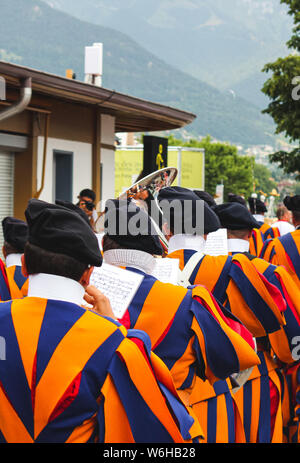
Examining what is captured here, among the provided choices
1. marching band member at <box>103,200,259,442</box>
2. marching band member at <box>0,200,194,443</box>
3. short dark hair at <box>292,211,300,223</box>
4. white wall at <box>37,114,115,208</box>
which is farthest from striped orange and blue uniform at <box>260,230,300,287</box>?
white wall at <box>37,114,115,208</box>

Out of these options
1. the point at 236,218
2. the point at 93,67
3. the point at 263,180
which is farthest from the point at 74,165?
the point at 263,180

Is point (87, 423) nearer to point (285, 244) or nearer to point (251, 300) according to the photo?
point (251, 300)

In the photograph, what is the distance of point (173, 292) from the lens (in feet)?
11.0

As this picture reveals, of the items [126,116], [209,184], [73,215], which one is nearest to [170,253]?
[73,215]

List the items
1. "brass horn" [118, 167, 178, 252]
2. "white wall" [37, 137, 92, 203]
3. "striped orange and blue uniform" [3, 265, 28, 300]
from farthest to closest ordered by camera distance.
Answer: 1. "white wall" [37, 137, 92, 203]
2. "brass horn" [118, 167, 178, 252]
3. "striped orange and blue uniform" [3, 265, 28, 300]

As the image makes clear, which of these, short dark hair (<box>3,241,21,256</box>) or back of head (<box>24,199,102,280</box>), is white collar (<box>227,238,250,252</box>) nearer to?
short dark hair (<box>3,241,21,256</box>)

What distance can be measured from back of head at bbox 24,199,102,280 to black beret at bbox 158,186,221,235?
6.38ft

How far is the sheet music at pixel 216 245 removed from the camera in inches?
190

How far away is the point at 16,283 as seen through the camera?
4652 millimetres

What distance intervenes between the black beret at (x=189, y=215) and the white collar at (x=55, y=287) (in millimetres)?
2011

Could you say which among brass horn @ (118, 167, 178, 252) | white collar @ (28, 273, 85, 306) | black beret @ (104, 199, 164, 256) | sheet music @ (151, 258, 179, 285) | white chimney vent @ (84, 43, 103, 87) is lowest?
sheet music @ (151, 258, 179, 285)

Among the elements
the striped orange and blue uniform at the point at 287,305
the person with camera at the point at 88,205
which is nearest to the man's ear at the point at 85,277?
the striped orange and blue uniform at the point at 287,305

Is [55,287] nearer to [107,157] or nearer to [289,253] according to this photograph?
[289,253]

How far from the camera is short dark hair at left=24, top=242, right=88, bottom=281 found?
2.47 m
